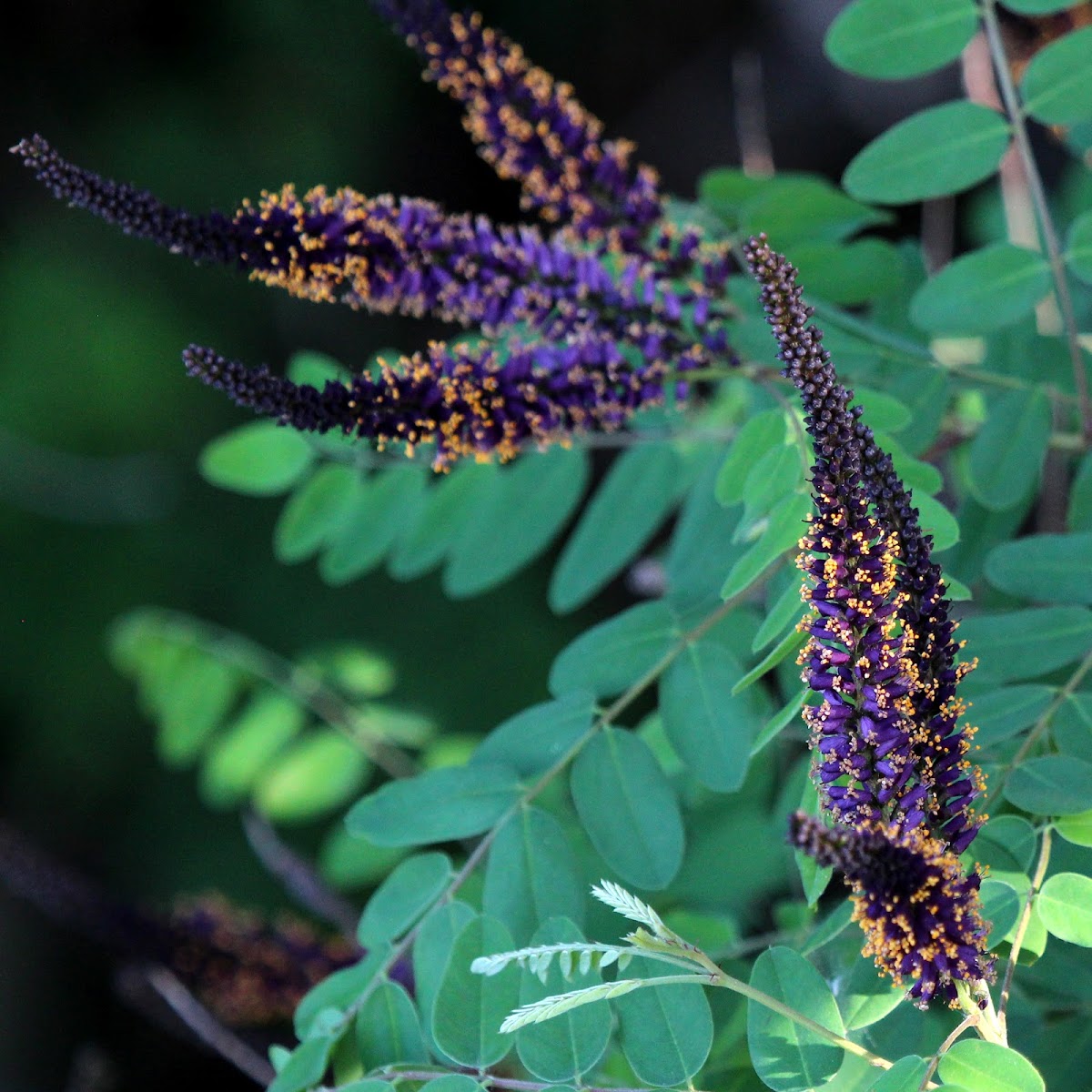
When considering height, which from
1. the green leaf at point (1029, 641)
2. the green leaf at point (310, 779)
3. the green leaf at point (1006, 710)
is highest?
the green leaf at point (1029, 641)

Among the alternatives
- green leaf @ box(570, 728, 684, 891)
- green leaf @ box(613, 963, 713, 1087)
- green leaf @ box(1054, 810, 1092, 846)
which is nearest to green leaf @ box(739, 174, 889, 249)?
green leaf @ box(570, 728, 684, 891)

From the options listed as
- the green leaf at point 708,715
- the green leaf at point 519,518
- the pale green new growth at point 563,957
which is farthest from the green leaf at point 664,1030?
the green leaf at point 519,518

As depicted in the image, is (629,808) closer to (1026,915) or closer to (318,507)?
(1026,915)

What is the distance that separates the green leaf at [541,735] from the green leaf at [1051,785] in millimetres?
379

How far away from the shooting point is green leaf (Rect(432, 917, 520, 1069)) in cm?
87

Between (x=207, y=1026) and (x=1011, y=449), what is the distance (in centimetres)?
112

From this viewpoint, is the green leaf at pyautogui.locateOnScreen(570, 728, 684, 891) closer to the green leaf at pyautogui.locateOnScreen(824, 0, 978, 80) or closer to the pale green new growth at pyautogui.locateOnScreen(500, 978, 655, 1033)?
the pale green new growth at pyautogui.locateOnScreen(500, 978, 655, 1033)

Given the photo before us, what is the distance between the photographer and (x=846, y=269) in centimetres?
133

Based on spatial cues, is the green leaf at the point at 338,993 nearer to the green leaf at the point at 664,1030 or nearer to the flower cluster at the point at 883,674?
the green leaf at the point at 664,1030

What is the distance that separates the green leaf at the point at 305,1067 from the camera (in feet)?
3.01

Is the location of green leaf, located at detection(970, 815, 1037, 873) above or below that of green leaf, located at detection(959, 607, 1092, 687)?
below

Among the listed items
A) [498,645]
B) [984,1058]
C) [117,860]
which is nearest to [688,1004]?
[984,1058]

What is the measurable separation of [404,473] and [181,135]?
188 centimetres

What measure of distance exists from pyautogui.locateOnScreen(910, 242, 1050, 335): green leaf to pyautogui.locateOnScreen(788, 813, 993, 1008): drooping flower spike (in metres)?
0.69
